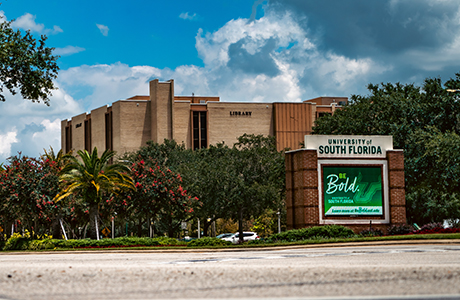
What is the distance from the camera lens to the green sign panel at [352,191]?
3234cm

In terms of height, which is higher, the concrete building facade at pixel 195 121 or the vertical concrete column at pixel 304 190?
the concrete building facade at pixel 195 121

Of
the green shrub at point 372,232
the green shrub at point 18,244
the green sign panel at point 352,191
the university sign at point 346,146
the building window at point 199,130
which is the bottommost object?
the green shrub at point 18,244

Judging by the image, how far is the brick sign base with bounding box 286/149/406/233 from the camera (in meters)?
32.1

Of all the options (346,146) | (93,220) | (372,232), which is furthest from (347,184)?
(93,220)

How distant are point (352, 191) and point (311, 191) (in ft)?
7.99

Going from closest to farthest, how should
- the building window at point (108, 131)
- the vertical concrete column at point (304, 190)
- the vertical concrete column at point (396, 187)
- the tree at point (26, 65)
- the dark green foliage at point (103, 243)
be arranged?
the tree at point (26, 65) → the vertical concrete column at point (304, 190) → the vertical concrete column at point (396, 187) → the dark green foliage at point (103, 243) → the building window at point (108, 131)

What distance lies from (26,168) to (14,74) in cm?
2104

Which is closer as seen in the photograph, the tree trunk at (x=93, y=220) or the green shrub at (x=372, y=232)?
the green shrub at (x=372, y=232)

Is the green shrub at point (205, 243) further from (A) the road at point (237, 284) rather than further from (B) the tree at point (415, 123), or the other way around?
(A) the road at point (237, 284)

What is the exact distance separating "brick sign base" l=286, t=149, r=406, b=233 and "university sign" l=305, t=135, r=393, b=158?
0.51 meters

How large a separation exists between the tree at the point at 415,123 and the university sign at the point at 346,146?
4.57m

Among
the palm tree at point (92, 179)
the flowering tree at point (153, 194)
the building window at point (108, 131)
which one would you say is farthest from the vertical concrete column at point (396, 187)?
the building window at point (108, 131)

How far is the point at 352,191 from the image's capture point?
32.7 metres

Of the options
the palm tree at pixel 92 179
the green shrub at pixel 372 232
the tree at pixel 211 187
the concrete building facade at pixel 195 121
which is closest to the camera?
the green shrub at pixel 372 232
